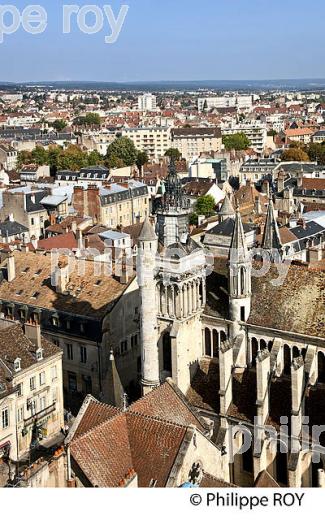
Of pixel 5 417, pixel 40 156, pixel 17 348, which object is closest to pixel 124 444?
pixel 5 417

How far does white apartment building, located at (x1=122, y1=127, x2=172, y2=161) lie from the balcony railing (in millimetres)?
120108

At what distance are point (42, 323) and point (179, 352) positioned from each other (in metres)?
12.0

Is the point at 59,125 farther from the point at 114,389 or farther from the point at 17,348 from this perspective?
the point at 114,389

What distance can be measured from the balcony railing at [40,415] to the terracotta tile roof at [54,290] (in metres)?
5.42

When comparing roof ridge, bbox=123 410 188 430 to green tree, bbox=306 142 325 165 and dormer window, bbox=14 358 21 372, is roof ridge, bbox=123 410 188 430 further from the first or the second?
green tree, bbox=306 142 325 165

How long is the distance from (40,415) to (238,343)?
1020cm

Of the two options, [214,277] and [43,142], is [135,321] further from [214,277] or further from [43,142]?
[43,142]

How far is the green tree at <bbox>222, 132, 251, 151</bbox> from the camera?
14550cm

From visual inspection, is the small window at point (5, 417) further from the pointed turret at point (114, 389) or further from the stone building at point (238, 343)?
the stone building at point (238, 343)

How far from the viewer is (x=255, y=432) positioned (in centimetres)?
2762

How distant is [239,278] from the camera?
2948 cm

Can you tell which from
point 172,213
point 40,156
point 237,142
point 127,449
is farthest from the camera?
point 237,142

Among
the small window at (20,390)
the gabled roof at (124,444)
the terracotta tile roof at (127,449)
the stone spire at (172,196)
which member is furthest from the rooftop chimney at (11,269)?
the terracotta tile roof at (127,449)
